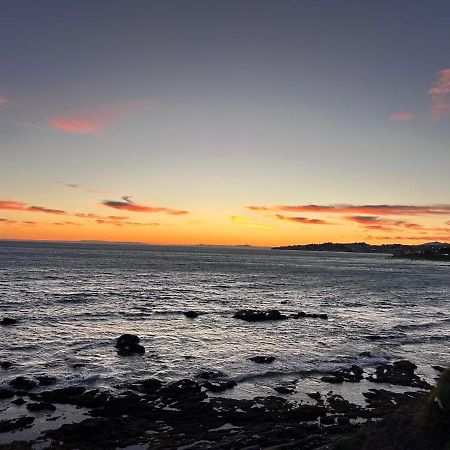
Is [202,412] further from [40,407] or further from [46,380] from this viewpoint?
[46,380]

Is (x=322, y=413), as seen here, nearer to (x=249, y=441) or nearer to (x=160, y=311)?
(x=249, y=441)

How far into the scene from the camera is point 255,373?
29.0 meters

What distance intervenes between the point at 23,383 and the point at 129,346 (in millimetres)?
10393

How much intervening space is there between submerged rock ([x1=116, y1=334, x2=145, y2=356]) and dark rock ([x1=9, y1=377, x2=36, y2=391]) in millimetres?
8501

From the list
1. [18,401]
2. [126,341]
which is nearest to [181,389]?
[18,401]

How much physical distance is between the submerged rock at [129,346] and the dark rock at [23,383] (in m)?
8.50

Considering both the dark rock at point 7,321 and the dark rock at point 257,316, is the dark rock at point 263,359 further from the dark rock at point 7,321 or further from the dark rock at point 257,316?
the dark rock at point 7,321

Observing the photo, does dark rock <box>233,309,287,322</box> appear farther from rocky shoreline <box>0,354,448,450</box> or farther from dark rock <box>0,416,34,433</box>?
dark rock <box>0,416,34,433</box>

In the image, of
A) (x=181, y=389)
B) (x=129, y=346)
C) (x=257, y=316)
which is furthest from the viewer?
(x=257, y=316)

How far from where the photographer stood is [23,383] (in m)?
25.4

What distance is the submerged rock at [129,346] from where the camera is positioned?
33.7 m

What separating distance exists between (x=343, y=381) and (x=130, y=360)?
1564 cm

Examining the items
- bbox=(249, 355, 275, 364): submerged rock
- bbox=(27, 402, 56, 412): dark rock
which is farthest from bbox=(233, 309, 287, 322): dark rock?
bbox=(27, 402, 56, 412): dark rock

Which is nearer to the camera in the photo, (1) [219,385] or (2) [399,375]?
(1) [219,385]
